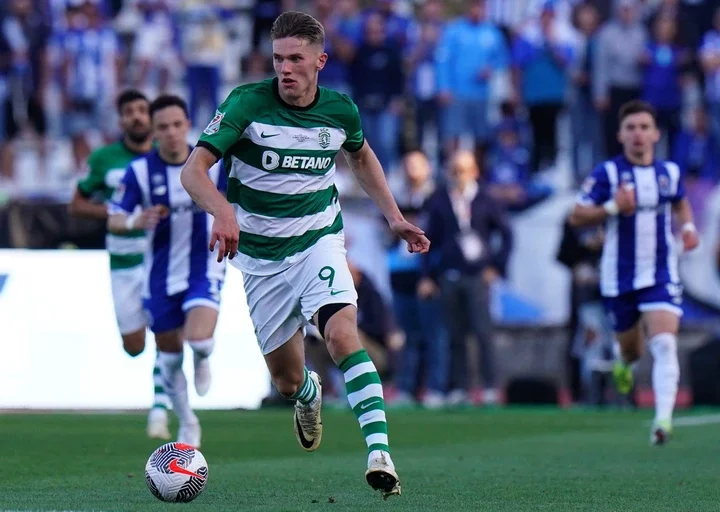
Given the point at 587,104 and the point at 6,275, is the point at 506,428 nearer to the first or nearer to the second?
the point at 6,275

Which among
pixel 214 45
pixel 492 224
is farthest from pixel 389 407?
pixel 214 45

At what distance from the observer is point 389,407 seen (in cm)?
1677

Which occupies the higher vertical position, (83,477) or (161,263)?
(161,263)

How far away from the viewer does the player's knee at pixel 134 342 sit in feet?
38.2

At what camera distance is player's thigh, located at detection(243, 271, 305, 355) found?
7.32 m

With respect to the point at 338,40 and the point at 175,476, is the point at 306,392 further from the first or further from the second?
the point at 338,40

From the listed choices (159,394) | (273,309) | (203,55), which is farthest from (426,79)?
(273,309)

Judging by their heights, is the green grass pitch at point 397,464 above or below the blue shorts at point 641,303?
below

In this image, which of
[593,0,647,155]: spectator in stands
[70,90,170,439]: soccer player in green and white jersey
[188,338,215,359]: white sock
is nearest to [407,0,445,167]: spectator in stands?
[593,0,647,155]: spectator in stands

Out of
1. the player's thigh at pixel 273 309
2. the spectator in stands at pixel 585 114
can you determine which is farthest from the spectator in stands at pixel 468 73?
the player's thigh at pixel 273 309

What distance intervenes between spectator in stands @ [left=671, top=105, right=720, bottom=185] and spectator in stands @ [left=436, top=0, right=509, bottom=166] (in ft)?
8.35

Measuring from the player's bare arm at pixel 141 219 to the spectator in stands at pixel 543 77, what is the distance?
10108mm

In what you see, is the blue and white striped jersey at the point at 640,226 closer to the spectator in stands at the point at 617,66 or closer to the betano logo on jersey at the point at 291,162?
the betano logo on jersey at the point at 291,162

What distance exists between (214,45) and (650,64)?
20.6 ft
